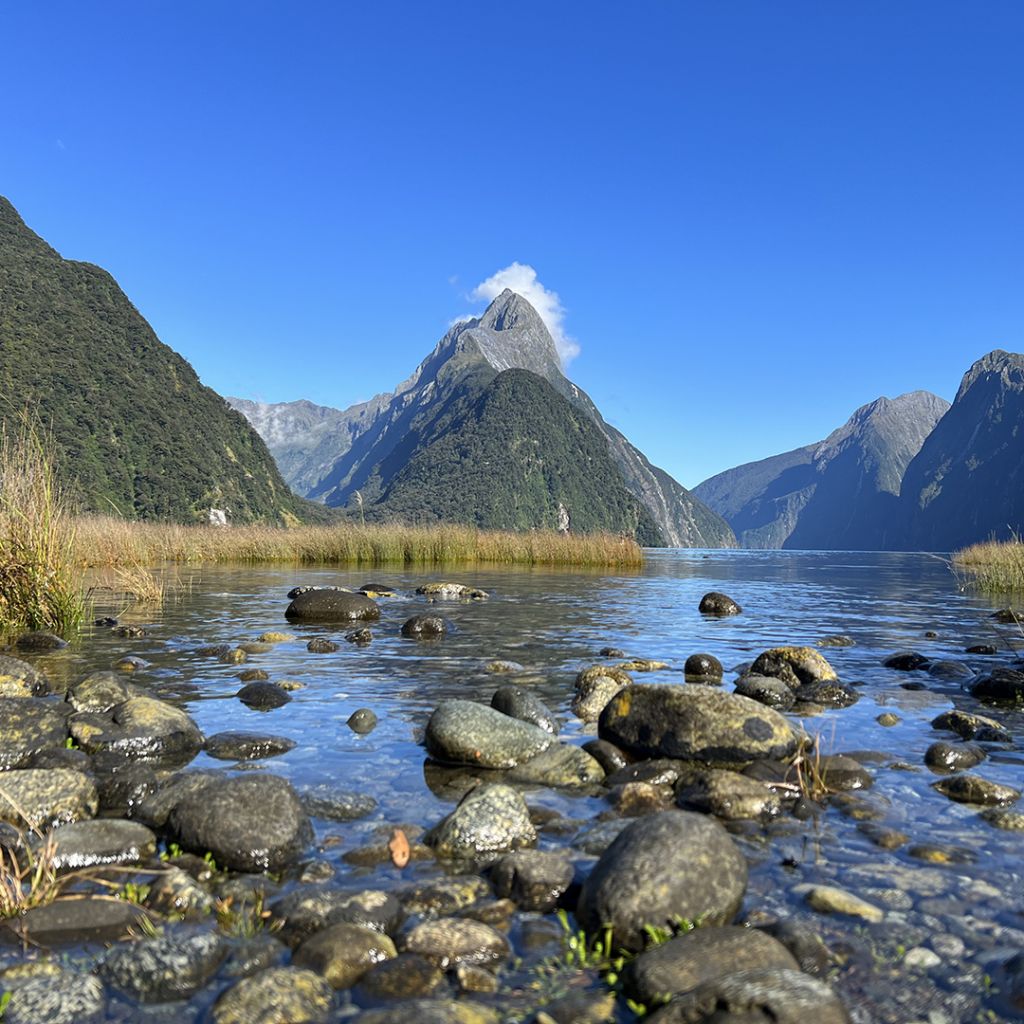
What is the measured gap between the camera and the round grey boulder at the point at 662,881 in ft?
13.1

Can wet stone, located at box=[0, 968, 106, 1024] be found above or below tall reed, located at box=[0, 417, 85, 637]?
below

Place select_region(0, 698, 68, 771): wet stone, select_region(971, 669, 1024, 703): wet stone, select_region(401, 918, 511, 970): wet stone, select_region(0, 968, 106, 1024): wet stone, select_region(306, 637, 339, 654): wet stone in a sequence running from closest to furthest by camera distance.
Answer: select_region(0, 968, 106, 1024): wet stone, select_region(401, 918, 511, 970): wet stone, select_region(0, 698, 68, 771): wet stone, select_region(971, 669, 1024, 703): wet stone, select_region(306, 637, 339, 654): wet stone

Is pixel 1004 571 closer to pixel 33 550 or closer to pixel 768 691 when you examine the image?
pixel 768 691

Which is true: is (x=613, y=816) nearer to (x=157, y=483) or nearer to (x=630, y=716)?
(x=630, y=716)

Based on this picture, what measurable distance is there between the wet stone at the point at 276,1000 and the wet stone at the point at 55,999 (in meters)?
0.53

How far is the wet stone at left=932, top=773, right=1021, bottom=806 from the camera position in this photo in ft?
20.1

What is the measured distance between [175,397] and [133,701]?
121504 mm

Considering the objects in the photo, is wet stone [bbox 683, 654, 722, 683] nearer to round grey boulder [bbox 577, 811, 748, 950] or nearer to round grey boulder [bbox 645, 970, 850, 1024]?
round grey boulder [bbox 577, 811, 748, 950]

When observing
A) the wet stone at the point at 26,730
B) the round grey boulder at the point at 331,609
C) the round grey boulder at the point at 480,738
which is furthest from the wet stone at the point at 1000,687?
the round grey boulder at the point at 331,609

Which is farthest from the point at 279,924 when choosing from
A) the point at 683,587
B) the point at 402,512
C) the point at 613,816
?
the point at 402,512

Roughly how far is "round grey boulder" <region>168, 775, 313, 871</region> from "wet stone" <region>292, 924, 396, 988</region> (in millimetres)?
1100

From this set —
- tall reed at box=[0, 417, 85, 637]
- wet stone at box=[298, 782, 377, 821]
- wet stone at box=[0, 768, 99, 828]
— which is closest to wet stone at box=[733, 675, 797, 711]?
wet stone at box=[298, 782, 377, 821]

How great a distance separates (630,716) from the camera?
7.74 metres

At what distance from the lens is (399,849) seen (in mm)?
5047
